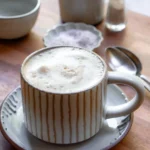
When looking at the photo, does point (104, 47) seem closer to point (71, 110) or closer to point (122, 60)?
point (122, 60)

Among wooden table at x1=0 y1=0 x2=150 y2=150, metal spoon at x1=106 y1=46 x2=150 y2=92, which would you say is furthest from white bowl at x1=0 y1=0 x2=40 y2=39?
metal spoon at x1=106 y1=46 x2=150 y2=92

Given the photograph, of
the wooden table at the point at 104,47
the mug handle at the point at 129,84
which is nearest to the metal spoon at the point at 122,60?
the wooden table at the point at 104,47

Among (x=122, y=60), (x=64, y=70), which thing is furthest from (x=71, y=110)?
(x=122, y=60)

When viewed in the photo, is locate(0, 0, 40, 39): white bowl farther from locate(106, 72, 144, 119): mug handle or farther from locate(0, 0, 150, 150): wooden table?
locate(106, 72, 144, 119): mug handle

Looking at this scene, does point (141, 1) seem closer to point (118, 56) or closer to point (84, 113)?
point (118, 56)

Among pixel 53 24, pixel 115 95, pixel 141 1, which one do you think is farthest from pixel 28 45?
pixel 141 1

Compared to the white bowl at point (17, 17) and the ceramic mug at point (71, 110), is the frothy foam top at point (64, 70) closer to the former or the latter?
the ceramic mug at point (71, 110)
